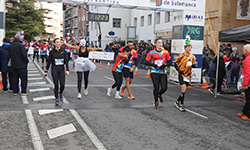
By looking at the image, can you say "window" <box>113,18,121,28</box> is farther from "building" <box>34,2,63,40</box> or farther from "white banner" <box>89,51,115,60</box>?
"building" <box>34,2,63,40</box>

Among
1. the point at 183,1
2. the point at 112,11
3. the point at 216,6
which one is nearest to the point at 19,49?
the point at 183,1

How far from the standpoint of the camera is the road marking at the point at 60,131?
18.5 feet

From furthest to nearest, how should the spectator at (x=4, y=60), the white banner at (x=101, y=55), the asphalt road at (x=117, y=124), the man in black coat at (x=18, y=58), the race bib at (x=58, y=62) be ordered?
the white banner at (x=101, y=55)
the spectator at (x=4, y=60)
the man in black coat at (x=18, y=58)
the race bib at (x=58, y=62)
the asphalt road at (x=117, y=124)

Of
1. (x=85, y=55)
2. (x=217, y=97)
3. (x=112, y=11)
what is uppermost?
(x=112, y=11)

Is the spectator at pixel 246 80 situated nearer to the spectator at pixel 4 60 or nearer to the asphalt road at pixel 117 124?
the asphalt road at pixel 117 124

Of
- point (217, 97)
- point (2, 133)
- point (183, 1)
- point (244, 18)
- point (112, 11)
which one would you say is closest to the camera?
point (2, 133)

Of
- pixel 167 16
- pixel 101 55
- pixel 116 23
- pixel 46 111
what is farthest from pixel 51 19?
pixel 46 111

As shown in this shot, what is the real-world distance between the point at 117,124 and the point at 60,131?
133cm

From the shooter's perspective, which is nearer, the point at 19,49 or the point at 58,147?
the point at 58,147

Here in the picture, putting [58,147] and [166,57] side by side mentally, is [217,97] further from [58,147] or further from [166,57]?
[58,147]

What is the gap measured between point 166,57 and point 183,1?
7.10m

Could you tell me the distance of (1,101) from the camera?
29.3 ft

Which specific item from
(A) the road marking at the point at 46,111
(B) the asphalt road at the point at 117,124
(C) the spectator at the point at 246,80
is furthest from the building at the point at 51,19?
(C) the spectator at the point at 246,80

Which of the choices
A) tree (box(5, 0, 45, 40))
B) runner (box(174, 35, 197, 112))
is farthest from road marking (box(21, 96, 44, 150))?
tree (box(5, 0, 45, 40))
